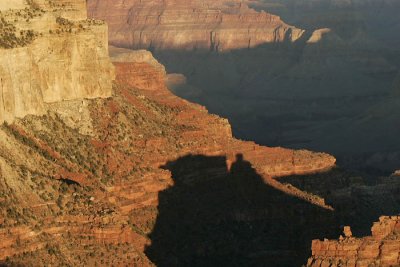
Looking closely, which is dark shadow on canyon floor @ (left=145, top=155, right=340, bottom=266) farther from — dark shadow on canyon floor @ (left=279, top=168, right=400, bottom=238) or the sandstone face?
the sandstone face

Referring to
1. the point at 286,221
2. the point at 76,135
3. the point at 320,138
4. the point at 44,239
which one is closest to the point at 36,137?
the point at 76,135

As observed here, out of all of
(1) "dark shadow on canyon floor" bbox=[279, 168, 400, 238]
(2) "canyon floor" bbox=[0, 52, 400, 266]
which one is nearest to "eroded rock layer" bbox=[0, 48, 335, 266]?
(2) "canyon floor" bbox=[0, 52, 400, 266]

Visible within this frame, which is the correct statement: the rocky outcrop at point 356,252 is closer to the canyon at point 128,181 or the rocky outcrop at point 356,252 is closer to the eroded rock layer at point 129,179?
the canyon at point 128,181

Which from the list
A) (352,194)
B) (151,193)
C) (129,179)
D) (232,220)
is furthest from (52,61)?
(352,194)

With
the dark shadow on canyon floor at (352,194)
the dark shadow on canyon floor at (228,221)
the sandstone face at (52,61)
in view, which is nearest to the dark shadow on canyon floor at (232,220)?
the dark shadow on canyon floor at (228,221)

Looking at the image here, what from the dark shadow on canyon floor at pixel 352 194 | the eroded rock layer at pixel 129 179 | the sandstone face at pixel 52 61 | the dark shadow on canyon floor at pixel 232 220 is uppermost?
the sandstone face at pixel 52 61

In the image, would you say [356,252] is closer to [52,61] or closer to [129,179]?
[129,179]

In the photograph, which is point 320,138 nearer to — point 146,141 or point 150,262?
point 146,141

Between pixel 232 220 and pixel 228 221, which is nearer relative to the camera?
pixel 228 221
